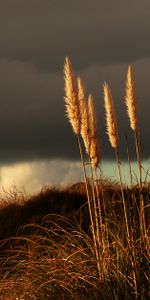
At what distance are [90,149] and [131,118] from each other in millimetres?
533

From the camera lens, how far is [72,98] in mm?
6457

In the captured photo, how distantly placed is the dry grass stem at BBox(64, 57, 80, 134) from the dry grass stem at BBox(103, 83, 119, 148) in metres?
0.48

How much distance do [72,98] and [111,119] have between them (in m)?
0.63

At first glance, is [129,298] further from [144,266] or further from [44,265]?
[44,265]

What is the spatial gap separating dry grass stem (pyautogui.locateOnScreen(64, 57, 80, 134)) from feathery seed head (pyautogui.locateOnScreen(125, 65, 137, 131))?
641mm

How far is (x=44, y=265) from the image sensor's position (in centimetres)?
705

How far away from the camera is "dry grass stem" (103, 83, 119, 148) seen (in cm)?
686

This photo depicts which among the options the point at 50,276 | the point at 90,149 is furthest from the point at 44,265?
the point at 90,149

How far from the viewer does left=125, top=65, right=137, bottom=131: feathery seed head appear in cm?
684

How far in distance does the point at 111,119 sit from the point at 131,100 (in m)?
0.29

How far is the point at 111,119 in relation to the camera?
6906mm

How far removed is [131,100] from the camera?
6.84 meters

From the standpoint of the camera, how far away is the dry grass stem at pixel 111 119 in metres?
6.86

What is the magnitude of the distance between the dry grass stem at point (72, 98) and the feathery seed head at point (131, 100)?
2.10 ft
